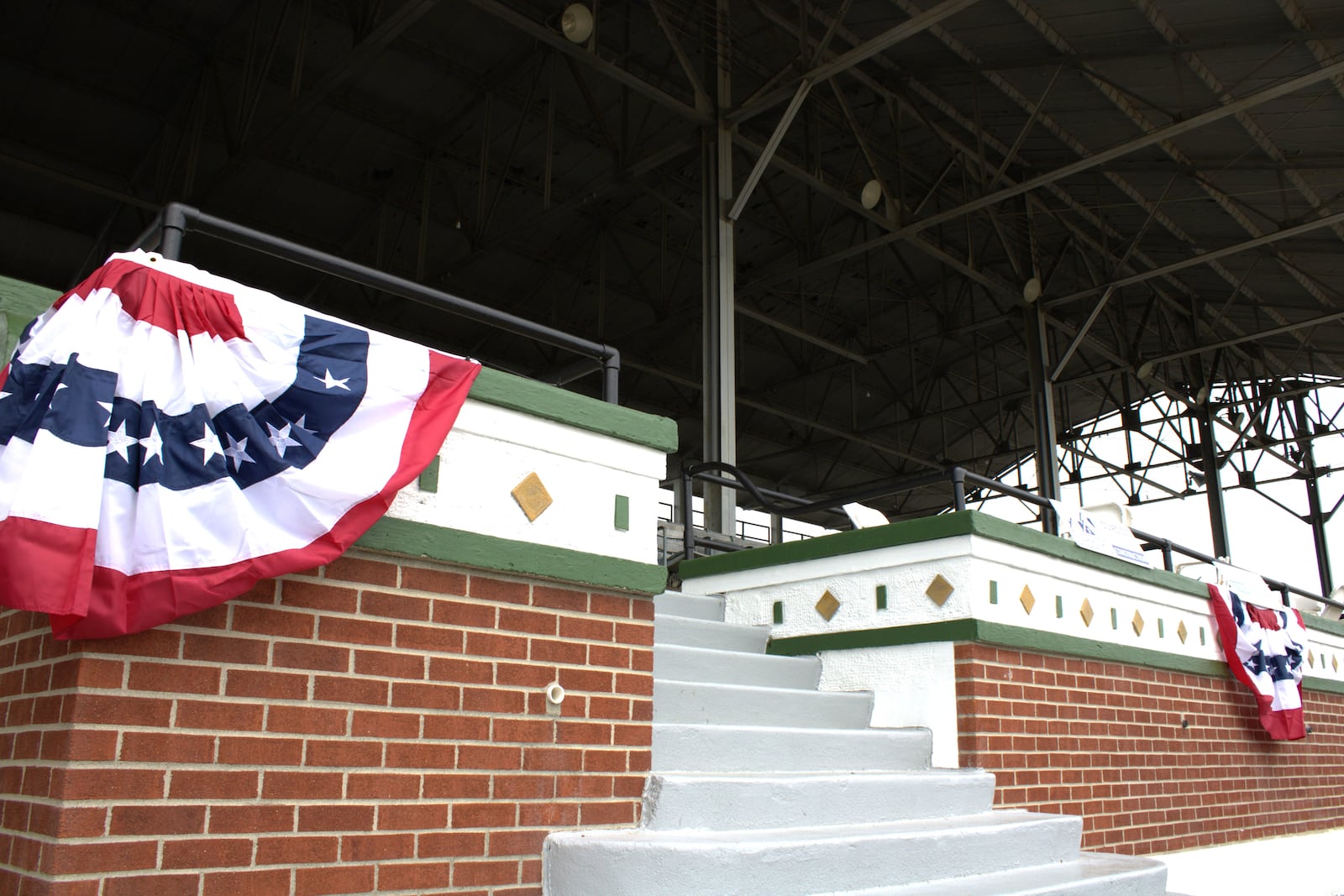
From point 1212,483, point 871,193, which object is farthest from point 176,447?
point 1212,483

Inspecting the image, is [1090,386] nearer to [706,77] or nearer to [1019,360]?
[1019,360]

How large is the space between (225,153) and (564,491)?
42.0ft

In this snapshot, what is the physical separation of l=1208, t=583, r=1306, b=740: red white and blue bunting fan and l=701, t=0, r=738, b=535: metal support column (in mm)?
4512

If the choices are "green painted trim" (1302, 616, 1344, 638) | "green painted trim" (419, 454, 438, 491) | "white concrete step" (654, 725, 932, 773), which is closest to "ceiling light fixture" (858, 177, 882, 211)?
"green painted trim" (1302, 616, 1344, 638)

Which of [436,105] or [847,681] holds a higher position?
[436,105]

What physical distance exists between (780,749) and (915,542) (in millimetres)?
1717

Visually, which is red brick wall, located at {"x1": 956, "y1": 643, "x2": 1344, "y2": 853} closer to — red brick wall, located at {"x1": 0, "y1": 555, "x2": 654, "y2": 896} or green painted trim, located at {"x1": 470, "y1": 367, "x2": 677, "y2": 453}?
green painted trim, located at {"x1": 470, "y1": 367, "x2": 677, "y2": 453}

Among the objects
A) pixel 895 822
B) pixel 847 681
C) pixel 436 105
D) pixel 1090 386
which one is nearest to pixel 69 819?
pixel 895 822

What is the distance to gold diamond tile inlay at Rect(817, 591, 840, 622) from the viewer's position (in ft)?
19.8

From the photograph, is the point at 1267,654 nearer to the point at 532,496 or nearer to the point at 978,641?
the point at 978,641

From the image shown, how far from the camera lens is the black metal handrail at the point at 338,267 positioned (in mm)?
3113

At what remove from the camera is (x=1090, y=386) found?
1037 inches

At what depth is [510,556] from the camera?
11.6 feet

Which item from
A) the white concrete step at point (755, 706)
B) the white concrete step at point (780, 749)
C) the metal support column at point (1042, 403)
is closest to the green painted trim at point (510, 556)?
the white concrete step at point (780, 749)
